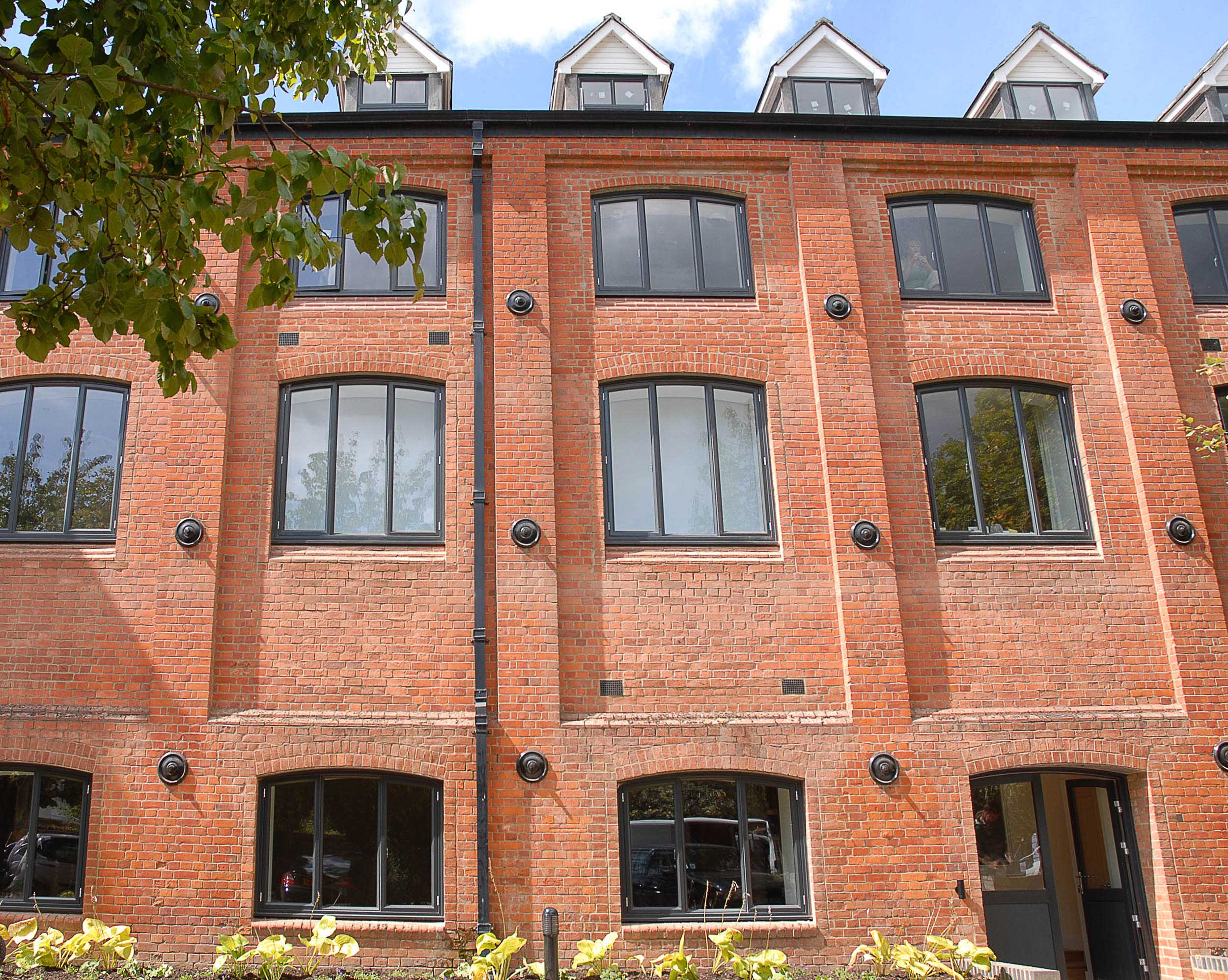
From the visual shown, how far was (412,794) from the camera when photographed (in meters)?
10.3

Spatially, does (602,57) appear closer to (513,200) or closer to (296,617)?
(513,200)

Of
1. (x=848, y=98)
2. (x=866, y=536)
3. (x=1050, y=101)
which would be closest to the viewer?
(x=866, y=536)

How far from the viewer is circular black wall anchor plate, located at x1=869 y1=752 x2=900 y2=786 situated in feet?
33.9

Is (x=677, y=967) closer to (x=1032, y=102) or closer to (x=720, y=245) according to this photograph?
(x=720, y=245)

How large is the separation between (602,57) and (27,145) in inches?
361

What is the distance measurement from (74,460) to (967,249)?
10951 millimetres

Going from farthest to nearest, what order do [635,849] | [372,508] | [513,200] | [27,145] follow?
[513,200], [372,508], [635,849], [27,145]

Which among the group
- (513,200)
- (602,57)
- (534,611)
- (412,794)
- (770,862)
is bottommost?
(770,862)

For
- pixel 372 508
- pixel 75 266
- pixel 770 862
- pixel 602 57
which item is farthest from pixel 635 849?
pixel 602 57

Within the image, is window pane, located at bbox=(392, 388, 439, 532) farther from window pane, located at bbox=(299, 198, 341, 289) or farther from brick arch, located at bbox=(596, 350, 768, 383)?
brick arch, located at bbox=(596, 350, 768, 383)

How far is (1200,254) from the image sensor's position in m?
12.8

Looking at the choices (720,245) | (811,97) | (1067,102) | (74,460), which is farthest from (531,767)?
(1067,102)

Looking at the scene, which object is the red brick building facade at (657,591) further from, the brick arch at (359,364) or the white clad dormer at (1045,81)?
the white clad dormer at (1045,81)

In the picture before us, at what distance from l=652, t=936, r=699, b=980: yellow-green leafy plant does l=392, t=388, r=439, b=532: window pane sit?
498 centimetres
